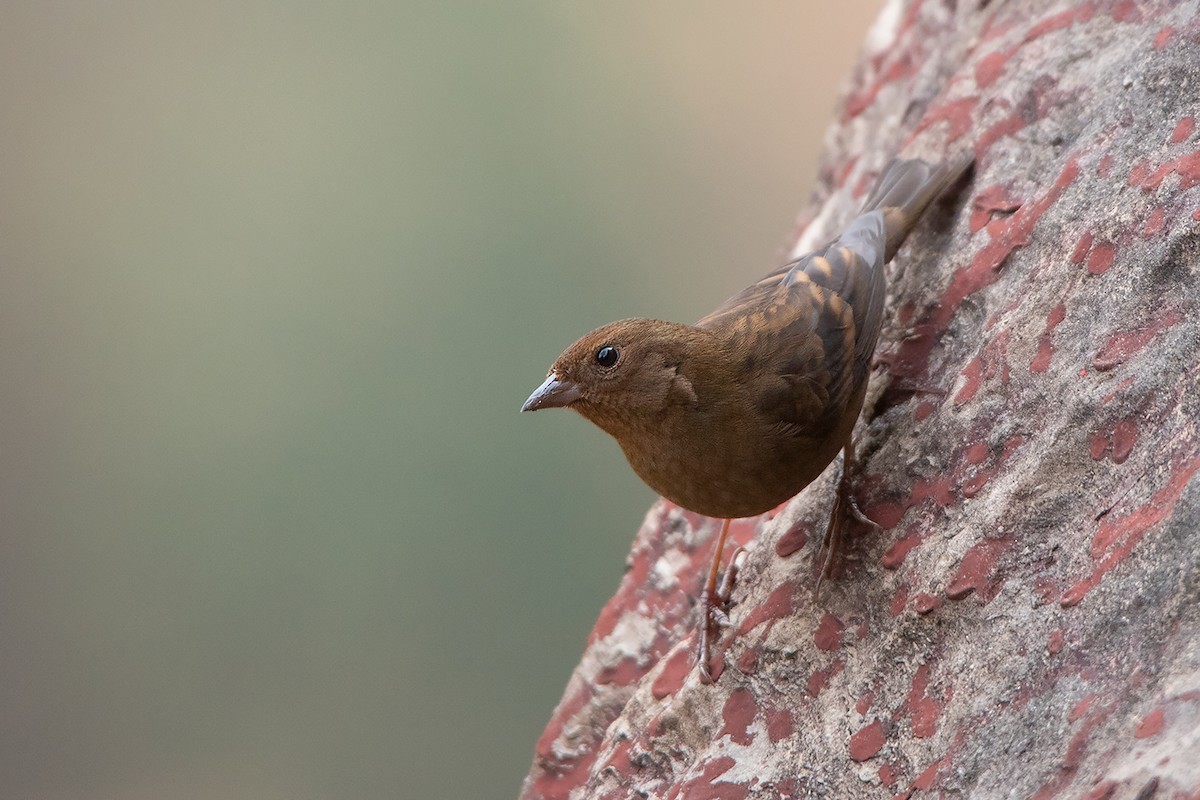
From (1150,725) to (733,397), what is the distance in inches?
61.5

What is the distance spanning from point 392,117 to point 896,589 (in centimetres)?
408

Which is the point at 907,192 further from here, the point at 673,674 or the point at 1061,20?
the point at 673,674

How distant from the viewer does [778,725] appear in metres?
3.21

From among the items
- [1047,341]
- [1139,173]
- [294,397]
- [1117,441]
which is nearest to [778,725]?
[1117,441]

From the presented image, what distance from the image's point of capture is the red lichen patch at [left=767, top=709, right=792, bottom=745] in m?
3.18

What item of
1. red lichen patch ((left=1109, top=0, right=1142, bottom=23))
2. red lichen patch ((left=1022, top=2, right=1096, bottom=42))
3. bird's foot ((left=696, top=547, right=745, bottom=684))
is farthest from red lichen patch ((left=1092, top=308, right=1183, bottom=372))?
red lichen patch ((left=1022, top=2, right=1096, bottom=42))

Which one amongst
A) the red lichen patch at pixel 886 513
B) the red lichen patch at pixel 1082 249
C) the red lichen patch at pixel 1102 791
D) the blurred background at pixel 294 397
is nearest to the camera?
the red lichen patch at pixel 1102 791

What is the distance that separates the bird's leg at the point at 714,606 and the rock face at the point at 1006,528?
60 mm

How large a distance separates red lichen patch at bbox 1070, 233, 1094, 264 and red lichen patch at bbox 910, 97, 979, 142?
1045mm

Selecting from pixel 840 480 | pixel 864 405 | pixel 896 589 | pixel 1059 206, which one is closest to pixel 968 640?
pixel 896 589

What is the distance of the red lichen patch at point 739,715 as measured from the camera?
10.8 ft

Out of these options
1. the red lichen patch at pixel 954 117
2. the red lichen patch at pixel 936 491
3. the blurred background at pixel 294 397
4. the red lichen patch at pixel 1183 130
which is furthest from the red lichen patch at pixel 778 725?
the blurred background at pixel 294 397

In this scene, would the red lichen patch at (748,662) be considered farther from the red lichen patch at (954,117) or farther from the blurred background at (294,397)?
the blurred background at (294,397)

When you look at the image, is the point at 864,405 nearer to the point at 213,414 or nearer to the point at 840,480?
the point at 840,480
